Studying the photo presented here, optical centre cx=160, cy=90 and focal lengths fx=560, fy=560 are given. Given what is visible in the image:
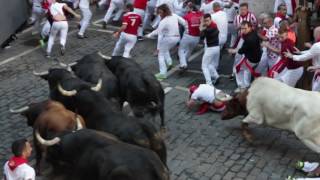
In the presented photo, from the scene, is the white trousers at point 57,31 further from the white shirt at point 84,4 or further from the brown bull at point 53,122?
the brown bull at point 53,122

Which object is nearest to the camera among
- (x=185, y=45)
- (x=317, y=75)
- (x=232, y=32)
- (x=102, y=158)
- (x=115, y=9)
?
(x=102, y=158)

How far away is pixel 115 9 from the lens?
63.0ft

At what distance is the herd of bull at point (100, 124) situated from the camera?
281 inches

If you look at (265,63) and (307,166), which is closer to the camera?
(307,166)

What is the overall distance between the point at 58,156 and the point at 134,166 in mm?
1612

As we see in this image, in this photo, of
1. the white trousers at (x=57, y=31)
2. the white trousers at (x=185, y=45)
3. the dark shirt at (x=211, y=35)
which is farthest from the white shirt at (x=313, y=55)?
the white trousers at (x=57, y=31)

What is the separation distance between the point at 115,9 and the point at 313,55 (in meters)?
9.60

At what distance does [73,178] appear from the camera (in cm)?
795

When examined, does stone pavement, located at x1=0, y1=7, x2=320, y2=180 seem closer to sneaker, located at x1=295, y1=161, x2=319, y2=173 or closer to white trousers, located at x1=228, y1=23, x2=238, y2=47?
sneaker, located at x1=295, y1=161, x2=319, y2=173

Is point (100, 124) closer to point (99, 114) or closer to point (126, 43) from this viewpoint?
point (99, 114)

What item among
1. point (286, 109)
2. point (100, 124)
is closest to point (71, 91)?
point (100, 124)

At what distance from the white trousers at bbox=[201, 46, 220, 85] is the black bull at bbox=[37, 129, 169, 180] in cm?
594

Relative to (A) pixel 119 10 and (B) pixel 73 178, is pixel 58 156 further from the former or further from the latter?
(A) pixel 119 10

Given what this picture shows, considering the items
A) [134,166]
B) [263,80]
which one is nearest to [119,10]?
[263,80]
